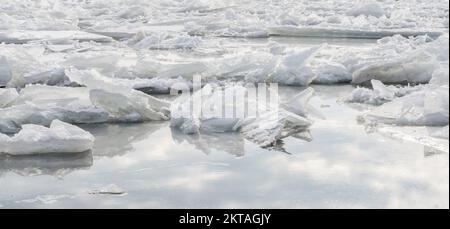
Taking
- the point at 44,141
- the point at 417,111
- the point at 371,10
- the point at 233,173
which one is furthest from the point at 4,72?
the point at 371,10

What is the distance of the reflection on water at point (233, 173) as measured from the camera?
132 inches

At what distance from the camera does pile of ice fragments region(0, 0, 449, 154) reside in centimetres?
484

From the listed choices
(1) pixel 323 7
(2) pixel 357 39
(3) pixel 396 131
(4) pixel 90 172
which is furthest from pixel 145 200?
(1) pixel 323 7

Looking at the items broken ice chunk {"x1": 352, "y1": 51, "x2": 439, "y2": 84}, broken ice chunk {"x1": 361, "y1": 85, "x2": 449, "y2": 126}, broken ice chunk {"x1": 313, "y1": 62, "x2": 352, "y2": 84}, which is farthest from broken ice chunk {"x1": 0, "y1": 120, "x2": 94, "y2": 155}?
broken ice chunk {"x1": 352, "y1": 51, "x2": 439, "y2": 84}

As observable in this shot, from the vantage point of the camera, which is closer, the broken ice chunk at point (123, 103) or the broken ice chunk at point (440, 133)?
the broken ice chunk at point (440, 133)

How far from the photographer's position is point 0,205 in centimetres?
331

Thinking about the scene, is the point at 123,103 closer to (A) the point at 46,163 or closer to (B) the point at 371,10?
(A) the point at 46,163

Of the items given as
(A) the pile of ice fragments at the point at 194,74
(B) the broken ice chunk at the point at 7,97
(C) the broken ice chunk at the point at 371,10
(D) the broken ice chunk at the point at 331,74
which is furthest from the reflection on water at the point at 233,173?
(C) the broken ice chunk at the point at 371,10

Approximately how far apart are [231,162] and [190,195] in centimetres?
66

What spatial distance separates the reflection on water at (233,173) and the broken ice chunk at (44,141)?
75 mm

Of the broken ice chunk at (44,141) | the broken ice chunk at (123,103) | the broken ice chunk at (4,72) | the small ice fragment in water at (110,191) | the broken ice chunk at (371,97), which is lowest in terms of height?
the small ice fragment in water at (110,191)

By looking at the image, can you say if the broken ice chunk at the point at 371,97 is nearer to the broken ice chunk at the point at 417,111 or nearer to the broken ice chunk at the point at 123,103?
the broken ice chunk at the point at 417,111
